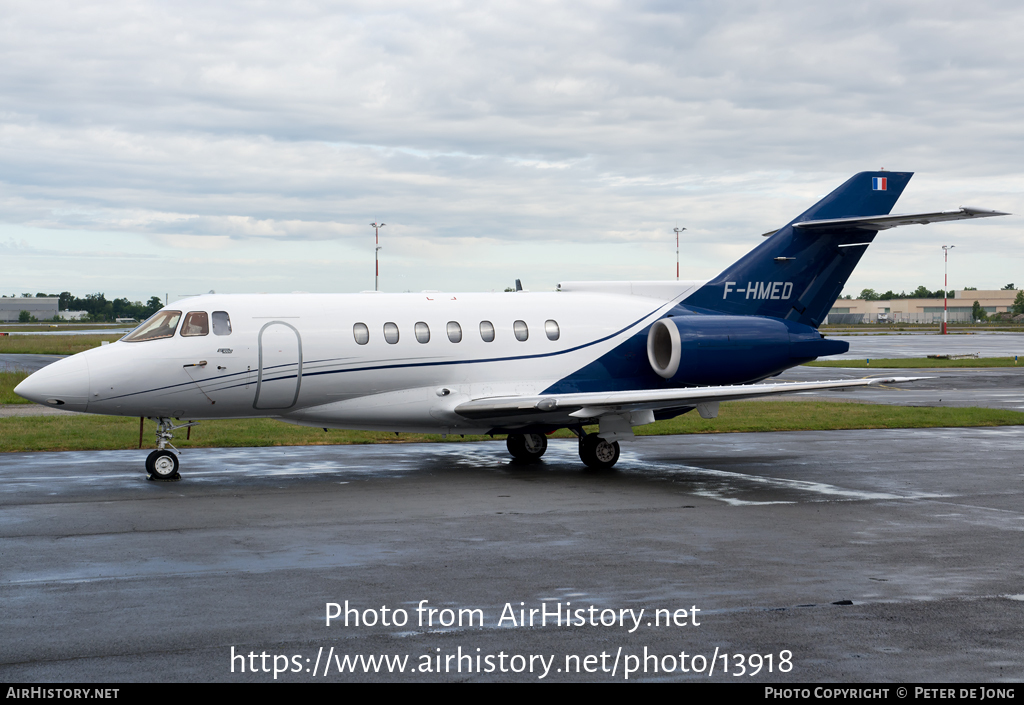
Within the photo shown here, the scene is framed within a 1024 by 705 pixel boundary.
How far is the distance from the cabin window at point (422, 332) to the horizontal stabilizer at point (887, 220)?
7980 mm

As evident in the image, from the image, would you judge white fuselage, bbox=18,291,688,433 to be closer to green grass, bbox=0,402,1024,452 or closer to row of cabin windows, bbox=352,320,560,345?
row of cabin windows, bbox=352,320,560,345

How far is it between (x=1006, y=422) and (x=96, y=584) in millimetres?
22734

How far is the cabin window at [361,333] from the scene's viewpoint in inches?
645

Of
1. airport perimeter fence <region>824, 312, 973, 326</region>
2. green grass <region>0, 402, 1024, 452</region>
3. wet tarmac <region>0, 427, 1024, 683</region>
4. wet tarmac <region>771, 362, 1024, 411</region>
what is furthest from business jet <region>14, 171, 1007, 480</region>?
airport perimeter fence <region>824, 312, 973, 326</region>

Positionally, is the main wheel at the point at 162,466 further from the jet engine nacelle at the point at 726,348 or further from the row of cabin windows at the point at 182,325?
the jet engine nacelle at the point at 726,348

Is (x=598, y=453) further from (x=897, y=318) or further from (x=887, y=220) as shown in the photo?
(x=897, y=318)

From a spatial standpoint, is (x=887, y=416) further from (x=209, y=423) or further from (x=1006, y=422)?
(x=209, y=423)

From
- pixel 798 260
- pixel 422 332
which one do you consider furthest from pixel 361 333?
pixel 798 260

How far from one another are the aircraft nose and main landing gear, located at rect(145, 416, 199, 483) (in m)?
1.36

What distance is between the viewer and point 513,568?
9.64 meters

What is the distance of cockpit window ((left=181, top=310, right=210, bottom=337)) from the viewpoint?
51.3 feet

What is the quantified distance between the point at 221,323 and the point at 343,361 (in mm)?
2080
